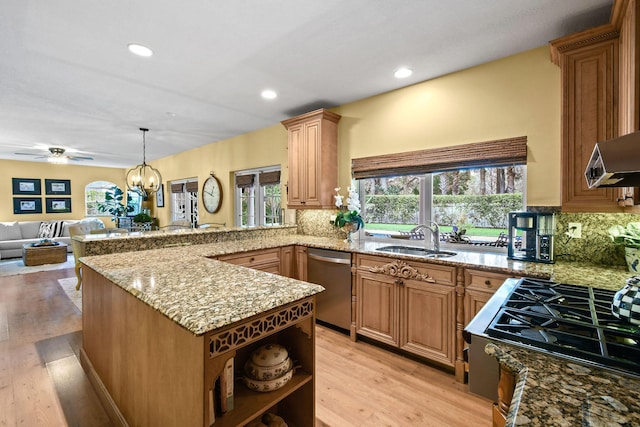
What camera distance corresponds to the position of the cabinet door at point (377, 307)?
2.54 metres

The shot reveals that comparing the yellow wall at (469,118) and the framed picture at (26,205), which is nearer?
the yellow wall at (469,118)

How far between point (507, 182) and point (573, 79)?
2.97 ft

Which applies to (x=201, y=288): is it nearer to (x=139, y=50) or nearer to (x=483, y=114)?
(x=139, y=50)

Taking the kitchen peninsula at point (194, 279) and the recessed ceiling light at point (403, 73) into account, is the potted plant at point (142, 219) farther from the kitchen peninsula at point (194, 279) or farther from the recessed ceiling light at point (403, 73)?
the recessed ceiling light at point (403, 73)

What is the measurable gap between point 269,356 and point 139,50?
8.45ft

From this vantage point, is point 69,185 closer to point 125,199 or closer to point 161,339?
point 125,199

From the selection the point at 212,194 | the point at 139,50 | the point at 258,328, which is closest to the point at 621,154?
the point at 258,328

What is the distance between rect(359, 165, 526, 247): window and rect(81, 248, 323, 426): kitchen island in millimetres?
2064

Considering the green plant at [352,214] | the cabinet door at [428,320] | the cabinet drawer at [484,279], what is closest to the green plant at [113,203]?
the green plant at [352,214]

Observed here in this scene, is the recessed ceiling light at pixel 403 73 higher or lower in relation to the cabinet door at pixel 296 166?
higher

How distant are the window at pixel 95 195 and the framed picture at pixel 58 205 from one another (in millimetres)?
415

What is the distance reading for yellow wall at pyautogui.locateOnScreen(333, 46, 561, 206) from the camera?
2293 millimetres

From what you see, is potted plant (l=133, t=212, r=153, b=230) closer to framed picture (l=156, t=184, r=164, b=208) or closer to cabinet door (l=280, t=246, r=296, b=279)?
framed picture (l=156, t=184, r=164, b=208)

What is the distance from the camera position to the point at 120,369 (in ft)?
5.19
